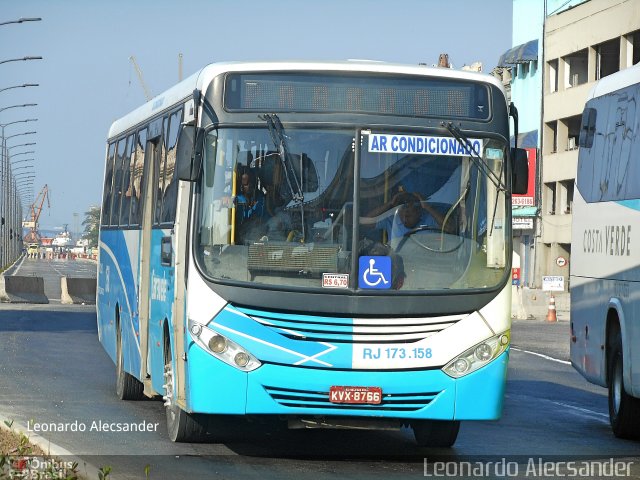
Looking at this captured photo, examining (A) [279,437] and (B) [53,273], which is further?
(B) [53,273]

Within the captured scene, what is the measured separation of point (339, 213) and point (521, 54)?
64.9 meters

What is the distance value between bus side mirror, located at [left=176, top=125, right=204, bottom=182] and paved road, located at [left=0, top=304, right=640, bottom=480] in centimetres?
217

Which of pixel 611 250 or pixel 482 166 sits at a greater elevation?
pixel 482 166

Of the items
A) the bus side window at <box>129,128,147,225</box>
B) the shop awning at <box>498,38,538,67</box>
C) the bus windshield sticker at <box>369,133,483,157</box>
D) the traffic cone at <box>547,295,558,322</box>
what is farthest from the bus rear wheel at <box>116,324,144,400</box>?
the shop awning at <box>498,38,538,67</box>

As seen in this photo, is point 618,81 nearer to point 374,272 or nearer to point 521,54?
point 374,272

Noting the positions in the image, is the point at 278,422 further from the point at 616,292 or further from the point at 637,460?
the point at 616,292

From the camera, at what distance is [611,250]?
586 inches

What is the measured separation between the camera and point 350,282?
11078 millimetres

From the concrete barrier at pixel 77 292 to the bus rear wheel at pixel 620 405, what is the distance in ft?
122

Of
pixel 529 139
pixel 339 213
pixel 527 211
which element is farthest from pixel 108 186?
pixel 529 139

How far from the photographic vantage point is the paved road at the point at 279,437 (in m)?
11.2

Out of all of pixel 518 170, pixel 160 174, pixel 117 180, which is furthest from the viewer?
pixel 117 180

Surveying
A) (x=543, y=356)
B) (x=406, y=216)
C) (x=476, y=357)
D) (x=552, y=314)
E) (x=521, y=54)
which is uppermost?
(x=521, y=54)

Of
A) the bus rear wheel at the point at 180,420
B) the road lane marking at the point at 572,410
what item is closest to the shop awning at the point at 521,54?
the road lane marking at the point at 572,410
